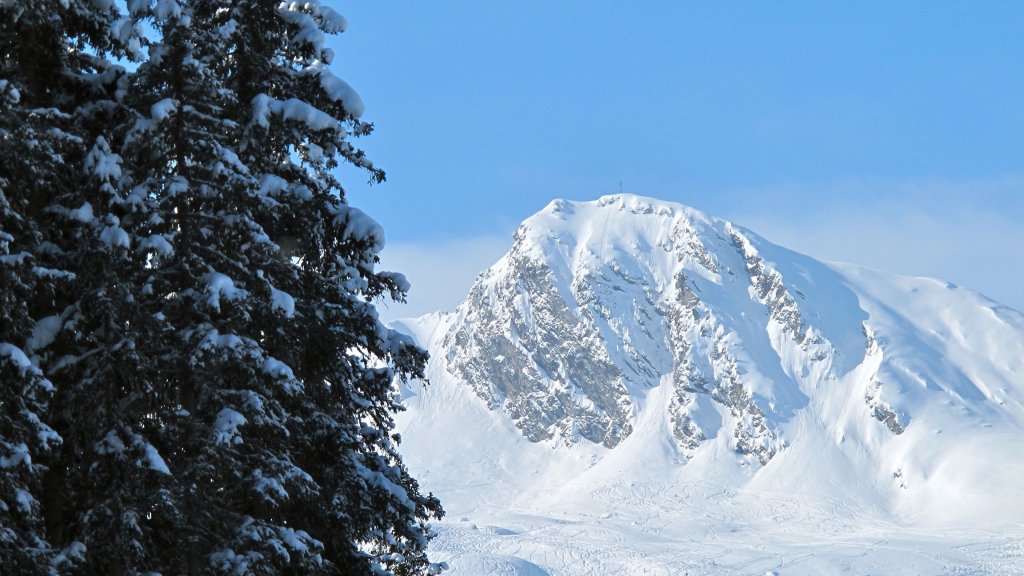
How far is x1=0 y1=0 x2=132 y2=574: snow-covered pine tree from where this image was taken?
11367mm

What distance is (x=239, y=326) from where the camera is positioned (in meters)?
12.9

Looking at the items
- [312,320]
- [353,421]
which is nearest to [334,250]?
[312,320]

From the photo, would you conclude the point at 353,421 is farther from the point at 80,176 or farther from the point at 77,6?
the point at 77,6

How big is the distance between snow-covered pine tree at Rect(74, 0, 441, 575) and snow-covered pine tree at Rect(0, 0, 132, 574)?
0.48 m

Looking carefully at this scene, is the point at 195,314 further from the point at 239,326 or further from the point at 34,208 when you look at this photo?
the point at 34,208

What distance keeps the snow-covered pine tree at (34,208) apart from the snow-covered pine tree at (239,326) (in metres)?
0.48

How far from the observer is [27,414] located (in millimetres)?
11500

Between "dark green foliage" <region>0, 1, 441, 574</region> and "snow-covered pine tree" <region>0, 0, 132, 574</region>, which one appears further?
"dark green foliage" <region>0, 1, 441, 574</region>

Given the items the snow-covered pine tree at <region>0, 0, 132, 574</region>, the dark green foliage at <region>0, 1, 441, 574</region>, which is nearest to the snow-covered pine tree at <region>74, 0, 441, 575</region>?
the dark green foliage at <region>0, 1, 441, 574</region>

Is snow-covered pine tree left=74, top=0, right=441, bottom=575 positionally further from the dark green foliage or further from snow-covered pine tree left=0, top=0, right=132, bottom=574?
snow-covered pine tree left=0, top=0, right=132, bottom=574

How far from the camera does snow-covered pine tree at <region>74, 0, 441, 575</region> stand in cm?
1214

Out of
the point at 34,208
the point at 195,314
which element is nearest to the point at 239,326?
the point at 195,314

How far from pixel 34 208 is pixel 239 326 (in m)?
2.43

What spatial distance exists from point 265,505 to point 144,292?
7.92ft
